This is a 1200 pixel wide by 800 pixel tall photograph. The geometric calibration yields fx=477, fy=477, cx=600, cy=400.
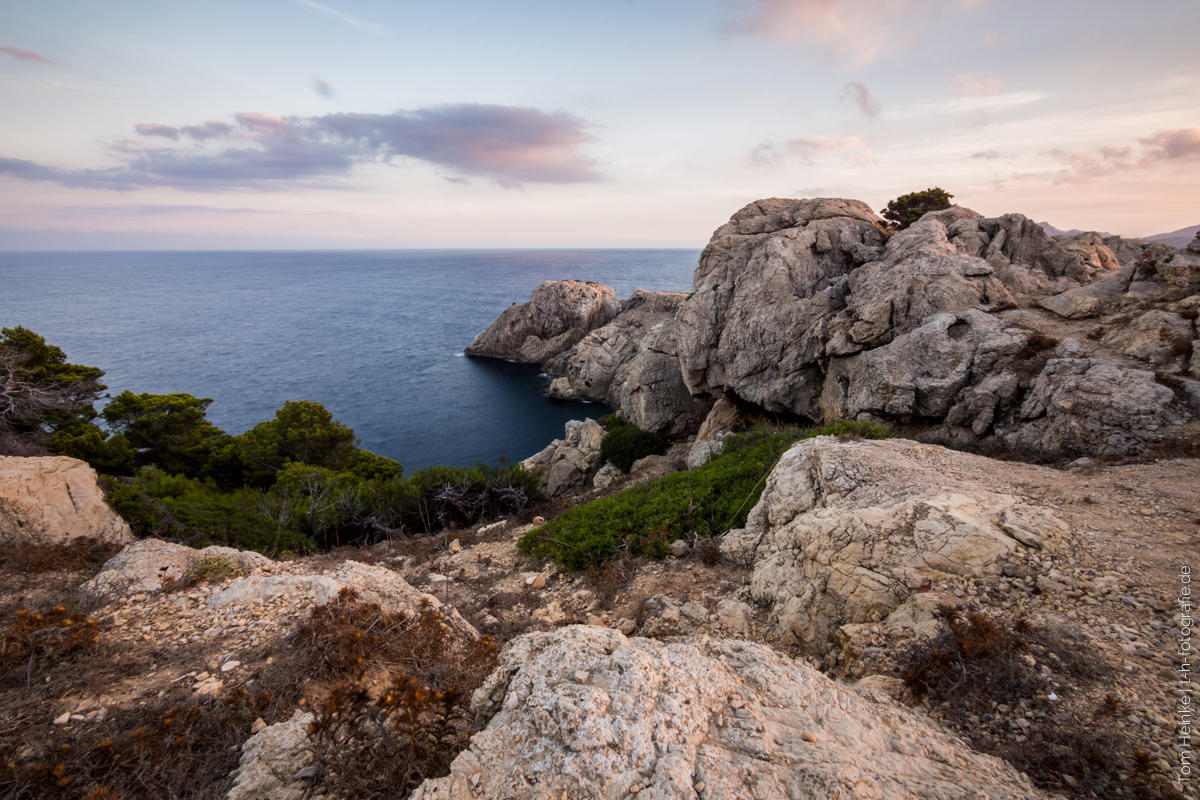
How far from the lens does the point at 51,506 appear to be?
10.4 metres

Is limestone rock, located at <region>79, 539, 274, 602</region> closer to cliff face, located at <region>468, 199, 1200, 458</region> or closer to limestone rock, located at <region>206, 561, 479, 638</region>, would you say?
limestone rock, located at <region>206, 561, 479, 638</region>

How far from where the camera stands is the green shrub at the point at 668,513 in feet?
34.5

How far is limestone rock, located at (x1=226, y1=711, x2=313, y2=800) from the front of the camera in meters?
3.69

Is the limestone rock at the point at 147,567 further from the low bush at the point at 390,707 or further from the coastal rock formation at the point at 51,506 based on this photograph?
the low bush at the point at 390,707

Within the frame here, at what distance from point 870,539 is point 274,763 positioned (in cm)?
719

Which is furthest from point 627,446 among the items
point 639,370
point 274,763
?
point 274,763

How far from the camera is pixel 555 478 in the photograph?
90.9 feet

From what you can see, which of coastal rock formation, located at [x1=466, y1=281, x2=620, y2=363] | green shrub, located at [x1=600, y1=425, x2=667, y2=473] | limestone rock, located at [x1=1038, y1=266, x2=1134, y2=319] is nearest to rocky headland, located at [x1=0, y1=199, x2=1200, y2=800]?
→ limestone rock, located at [x1=1038, y1=266, x2=1134, y2=319]

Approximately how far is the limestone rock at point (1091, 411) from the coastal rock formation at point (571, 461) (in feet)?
63.8

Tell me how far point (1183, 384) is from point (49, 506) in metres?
25.7

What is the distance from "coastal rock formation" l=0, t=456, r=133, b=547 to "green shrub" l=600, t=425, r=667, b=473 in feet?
69.0

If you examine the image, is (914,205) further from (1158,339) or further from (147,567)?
(147,567)

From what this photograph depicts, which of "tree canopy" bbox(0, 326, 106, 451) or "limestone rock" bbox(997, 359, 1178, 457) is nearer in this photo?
"limestone rock" bbox(997, 359, 1178, 457)

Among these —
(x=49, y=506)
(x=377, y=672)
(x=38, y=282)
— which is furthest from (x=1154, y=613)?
(x=38, y=282)
